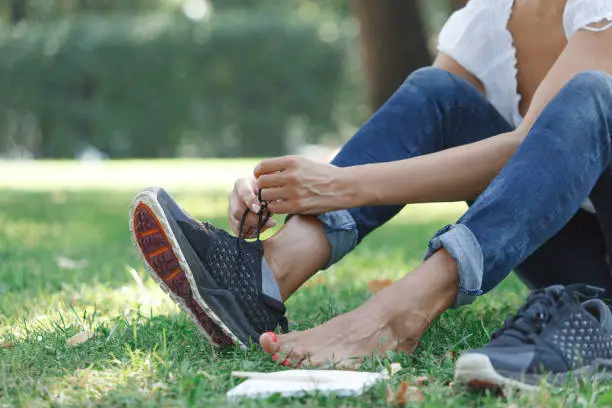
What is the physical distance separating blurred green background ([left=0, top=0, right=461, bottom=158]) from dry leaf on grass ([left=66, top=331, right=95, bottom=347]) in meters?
13.6

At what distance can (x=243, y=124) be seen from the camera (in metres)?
15.6

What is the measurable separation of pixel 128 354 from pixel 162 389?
0.28 metres

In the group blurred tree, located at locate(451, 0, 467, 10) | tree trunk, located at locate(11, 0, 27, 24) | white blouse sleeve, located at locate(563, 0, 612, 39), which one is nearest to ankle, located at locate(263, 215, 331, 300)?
white blouse sleeve, located at locate(563, 0, 612, 39)

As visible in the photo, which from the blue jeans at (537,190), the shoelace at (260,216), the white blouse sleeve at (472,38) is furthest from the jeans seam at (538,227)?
the white blouse sleeve at (472,38)

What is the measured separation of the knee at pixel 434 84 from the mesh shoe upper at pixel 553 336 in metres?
0.65

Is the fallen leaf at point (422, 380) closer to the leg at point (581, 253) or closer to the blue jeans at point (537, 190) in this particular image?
the blue jeans at point (537, 190)

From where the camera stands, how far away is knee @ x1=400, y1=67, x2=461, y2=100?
7.16ft

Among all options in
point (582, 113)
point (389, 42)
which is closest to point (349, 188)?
point (582, 113)

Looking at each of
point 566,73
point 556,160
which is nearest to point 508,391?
point 556,160

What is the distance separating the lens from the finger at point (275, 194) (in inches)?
76.2

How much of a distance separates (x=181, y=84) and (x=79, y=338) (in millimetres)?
13833

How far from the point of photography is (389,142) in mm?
2113

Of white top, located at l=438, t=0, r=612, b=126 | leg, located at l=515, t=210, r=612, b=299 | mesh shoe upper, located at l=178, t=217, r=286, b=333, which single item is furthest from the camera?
white top, located at l=438, t=0, r=612, b=126

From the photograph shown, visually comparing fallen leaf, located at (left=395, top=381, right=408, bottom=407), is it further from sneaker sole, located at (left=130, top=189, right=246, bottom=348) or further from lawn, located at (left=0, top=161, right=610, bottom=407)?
sneaker sole, located at (left=130, top=189, right=246, bottom=348)
